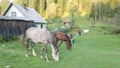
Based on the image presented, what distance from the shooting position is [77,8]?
97.2 m

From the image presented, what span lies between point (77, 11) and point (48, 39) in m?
81.3

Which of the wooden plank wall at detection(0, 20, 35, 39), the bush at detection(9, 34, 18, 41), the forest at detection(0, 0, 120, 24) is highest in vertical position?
the forest at detection(0, 0, 120, 24)

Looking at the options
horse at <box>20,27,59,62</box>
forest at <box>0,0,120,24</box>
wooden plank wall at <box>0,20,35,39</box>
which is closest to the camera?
horse at <box>20,27,59,62</box>

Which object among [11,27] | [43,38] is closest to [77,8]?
[11,27]

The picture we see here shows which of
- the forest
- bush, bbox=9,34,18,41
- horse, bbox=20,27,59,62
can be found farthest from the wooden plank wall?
the forest

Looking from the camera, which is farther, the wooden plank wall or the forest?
the forest

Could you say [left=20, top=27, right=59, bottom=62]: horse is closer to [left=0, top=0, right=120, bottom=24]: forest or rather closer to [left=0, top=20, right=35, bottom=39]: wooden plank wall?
[left=0, top=20, right=35, bottom=39]: wooden plank wall

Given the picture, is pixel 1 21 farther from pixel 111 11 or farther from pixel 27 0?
pixel 27 0

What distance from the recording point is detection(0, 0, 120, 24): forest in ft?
287

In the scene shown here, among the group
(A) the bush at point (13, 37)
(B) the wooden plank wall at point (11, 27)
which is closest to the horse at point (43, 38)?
(B) the wooden plank wall at point (11, 27)

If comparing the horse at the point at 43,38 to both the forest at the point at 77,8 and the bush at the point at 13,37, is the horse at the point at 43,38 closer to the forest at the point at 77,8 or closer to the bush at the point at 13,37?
the bush at the point at 13,37

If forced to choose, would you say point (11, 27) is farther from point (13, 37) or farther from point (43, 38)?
point (43, 38)

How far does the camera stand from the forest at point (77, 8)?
87.5 metres

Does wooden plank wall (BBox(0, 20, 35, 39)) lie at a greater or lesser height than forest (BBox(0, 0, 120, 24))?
lesser
